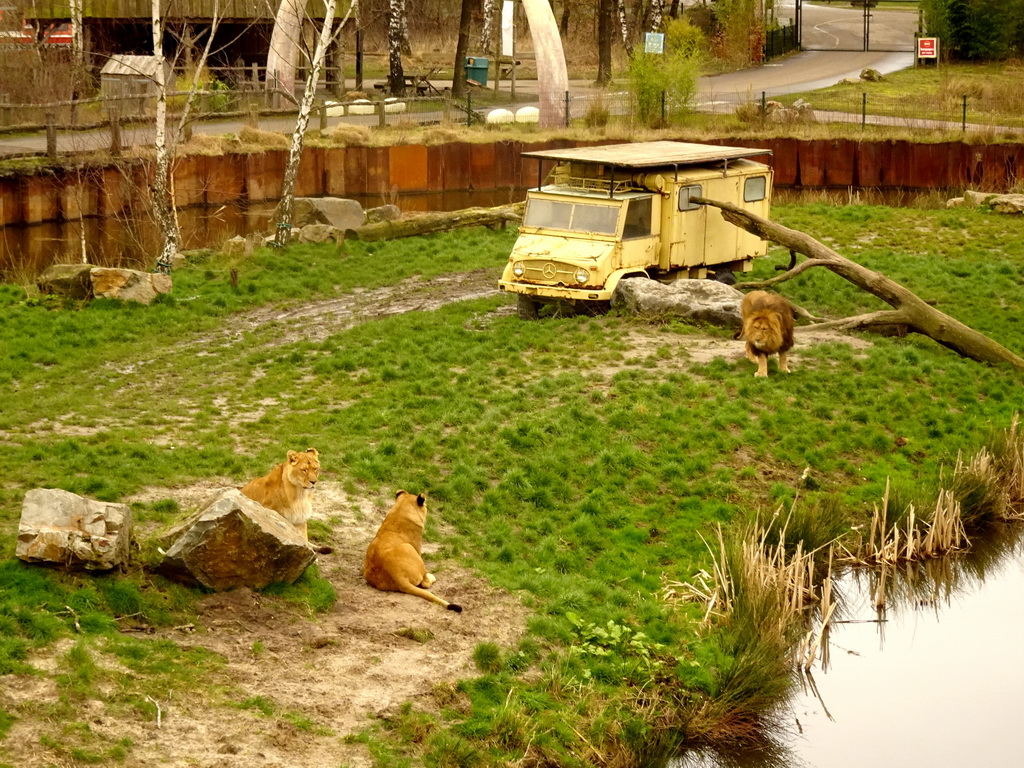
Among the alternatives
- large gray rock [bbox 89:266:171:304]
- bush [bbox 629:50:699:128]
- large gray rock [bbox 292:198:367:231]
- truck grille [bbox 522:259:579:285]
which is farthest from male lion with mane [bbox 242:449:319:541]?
bush [bbox 629:50:699:128]

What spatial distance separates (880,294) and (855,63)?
44.7 m

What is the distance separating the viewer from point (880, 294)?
21031 millimetres

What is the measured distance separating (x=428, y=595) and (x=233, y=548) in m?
1.79

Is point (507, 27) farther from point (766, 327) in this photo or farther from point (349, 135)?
point (766, 327)

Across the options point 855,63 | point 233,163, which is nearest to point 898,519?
point 233,163

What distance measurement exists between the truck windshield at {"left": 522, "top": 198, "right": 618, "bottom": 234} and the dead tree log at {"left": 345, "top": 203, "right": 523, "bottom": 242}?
24.4 feet

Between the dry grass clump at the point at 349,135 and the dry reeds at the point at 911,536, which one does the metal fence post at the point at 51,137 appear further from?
the dry reeds at the point at 911,536

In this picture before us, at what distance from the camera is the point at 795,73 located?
5978 centimetres

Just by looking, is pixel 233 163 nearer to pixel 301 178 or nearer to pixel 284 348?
pixel 301 178

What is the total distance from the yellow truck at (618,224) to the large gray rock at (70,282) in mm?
6819

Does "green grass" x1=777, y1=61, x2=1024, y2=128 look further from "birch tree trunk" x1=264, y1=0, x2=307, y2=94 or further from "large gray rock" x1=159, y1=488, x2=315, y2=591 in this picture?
"large gray rock" x1=159, y1=488, x2=315, y2=591

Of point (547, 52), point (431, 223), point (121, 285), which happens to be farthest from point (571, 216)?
point (547, 52)

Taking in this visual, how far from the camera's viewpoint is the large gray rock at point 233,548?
1052 centimetres

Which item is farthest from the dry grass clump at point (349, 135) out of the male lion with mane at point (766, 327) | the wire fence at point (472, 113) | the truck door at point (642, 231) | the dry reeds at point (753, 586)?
the dry reeds at point (753, 586)
